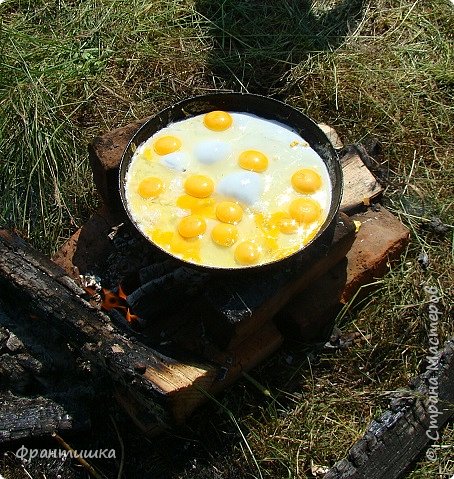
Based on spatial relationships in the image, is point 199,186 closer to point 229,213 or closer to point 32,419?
point 229,213

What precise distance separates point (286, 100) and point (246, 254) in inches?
73.0

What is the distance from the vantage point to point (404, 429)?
3.28 metres

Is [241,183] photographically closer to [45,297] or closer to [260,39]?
[45,297]

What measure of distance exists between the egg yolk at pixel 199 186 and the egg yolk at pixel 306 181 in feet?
1.46

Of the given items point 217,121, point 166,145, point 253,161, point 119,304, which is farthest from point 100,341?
point 217,121

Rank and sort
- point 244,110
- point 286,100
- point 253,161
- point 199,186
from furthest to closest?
point 286,100 → point 244,110 → point 253,161 → point 199,186

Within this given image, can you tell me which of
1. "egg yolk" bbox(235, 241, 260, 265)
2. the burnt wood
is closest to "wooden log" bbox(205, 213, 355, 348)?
"egg yolk" bbox(235, 241, 260, 265)

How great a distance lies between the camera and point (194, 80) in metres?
4.81

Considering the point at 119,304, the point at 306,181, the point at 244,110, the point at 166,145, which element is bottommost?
the point at 119,304

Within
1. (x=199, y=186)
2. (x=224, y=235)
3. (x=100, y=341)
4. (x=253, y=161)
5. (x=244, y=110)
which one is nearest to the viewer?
(x=100, y=341)

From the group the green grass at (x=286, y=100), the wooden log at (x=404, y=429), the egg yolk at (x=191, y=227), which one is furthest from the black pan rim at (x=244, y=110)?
the wooden log at (x=404, y=429)

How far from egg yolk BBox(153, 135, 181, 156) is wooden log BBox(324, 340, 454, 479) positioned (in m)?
1.78

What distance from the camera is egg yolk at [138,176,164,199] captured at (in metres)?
3.48

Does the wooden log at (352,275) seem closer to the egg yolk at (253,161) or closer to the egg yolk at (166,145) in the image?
the egg yolk at (253,161)
